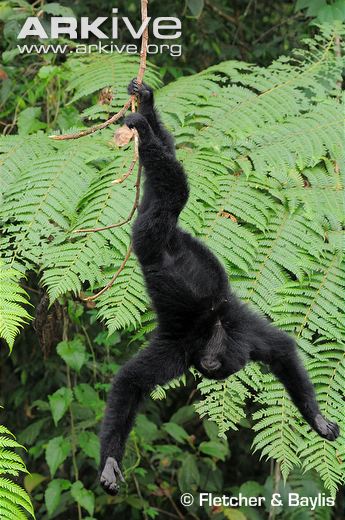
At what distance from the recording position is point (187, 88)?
4.79 meters

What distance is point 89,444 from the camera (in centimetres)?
473

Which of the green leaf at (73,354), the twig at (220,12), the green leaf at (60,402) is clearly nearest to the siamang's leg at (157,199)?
the green leaf at (73,354)

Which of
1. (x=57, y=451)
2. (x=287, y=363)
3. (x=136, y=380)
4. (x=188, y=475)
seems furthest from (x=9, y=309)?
(x=188, y=475)

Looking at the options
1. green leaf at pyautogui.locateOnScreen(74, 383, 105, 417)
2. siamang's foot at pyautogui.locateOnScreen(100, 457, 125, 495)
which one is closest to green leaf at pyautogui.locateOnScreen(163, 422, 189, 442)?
green leaf at pyautogui.locateOnScreen(74, 383, 105, 417)

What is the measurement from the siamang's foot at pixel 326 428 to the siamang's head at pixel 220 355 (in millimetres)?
424

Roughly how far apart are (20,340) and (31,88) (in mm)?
1802

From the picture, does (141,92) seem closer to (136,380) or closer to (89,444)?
(136,380)

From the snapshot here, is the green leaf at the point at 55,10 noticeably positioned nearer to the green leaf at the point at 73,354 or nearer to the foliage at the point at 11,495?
the green leaf at the point at 73,354

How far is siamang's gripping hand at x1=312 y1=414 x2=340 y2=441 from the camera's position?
2.98 m

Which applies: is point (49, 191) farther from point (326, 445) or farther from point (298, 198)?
point (326, 445)

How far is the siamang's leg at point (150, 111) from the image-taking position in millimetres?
2586

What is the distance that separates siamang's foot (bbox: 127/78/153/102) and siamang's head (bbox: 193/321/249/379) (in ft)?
3.01

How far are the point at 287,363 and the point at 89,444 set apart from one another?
1.99m

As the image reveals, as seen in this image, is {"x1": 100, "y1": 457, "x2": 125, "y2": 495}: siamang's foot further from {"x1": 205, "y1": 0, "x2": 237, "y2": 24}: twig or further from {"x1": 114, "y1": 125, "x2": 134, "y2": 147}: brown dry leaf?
{"x1": 205, "y1": 0, "x2": 237, "y2": 24}: twig
